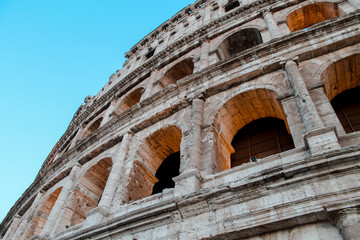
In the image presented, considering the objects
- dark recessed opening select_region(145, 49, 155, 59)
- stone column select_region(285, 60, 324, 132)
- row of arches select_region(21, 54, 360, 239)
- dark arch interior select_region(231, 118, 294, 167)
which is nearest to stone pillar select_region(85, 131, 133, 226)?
row of arches select_region(21, 54, 360, 239)

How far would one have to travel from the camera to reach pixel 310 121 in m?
5.24

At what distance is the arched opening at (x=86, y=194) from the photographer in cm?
870

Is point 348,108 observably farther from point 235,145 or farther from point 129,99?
point 129,99

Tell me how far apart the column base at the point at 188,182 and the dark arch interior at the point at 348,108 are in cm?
359

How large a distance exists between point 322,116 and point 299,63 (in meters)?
2.15


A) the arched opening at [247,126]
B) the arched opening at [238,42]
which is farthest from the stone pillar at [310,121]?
the arched opening at [238,42]

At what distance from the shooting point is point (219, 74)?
8.31 metres

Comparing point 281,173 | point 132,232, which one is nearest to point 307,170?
point 281,173

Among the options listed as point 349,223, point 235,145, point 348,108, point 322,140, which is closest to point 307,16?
point 348,108

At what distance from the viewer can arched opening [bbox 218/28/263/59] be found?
11172mm

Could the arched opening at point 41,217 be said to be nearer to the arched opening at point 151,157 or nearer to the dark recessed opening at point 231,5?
the arched opening at point 151,157

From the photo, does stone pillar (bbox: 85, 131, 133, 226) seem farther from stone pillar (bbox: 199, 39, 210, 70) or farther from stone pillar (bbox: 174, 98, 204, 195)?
stone pillar (bbox: 199, 39, 210, 70)

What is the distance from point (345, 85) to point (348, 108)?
615 mm

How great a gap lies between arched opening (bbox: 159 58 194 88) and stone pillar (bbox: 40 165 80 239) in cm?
504
